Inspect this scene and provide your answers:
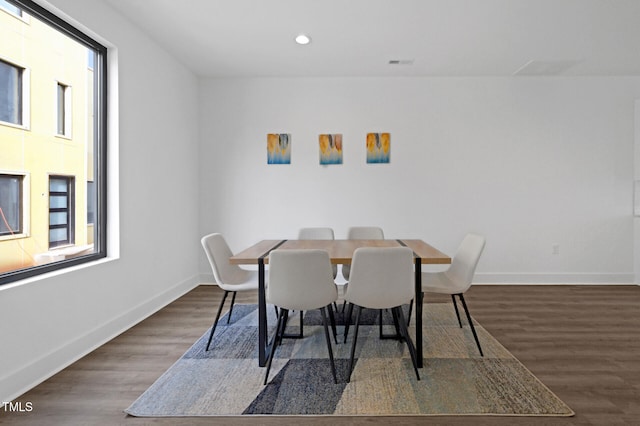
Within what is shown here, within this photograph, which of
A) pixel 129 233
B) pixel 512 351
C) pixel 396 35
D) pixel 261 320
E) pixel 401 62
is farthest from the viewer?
pixel 401 62

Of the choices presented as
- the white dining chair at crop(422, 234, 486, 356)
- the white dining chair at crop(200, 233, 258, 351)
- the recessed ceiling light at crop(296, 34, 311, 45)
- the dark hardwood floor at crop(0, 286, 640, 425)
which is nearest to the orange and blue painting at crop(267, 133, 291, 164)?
the recessed ceiling light at crop(296, 34, 311, 45)

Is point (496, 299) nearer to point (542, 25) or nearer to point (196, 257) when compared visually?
point (542, 25)

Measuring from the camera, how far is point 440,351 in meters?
2.88

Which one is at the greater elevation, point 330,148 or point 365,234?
point 330,148

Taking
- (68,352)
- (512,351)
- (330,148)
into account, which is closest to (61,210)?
(68,352)

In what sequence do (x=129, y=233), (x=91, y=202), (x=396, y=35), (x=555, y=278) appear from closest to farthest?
1. (x=91, y=202)
2. (x=129, y=233)
3. (x=396, y=35)
4. (x=555, y=278)

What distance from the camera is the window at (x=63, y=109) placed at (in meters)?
2.86

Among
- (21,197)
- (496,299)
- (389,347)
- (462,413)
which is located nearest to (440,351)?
(389,347)

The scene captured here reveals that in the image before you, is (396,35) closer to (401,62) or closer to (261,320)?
(401,62)

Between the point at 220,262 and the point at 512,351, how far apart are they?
2.37 metres

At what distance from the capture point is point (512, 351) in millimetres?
2898

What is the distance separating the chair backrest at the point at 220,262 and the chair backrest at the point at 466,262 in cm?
172

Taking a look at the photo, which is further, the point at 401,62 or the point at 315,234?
the point at 401,62

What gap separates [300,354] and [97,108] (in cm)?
270
